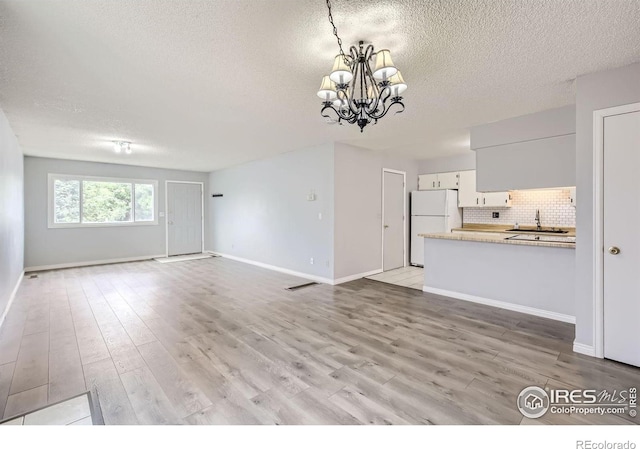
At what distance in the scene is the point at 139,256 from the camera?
7691 millimetres

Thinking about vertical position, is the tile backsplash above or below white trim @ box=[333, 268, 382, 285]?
above

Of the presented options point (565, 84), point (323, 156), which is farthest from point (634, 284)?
point (323, 156)

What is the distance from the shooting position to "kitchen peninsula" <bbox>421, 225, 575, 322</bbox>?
3.41 m

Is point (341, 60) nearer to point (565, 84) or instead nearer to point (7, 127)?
point (565, 84)

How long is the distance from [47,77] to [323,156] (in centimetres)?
357

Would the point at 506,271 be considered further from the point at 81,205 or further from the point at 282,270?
the point at 81,205

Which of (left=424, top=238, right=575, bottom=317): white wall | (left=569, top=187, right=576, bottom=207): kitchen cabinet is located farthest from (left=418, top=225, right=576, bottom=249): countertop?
(left=569, top=187, right=576, bottom=207): kitchen cabinet

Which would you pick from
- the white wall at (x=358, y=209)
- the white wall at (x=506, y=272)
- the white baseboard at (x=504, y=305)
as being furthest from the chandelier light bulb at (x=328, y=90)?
the white baseboard at (x=504, y=305)

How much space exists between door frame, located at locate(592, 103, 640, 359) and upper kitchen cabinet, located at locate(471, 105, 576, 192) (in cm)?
113

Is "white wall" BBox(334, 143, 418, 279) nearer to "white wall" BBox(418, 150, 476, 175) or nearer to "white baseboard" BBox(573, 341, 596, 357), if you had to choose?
"white wall" BBox(418, 150, 476, 175)

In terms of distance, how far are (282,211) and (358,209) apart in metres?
1.61

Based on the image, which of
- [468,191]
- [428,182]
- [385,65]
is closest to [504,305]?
[468,191]

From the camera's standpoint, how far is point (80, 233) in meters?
6.84

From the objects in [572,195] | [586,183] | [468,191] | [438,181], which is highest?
[438,181]
